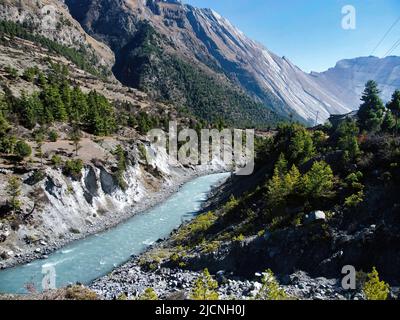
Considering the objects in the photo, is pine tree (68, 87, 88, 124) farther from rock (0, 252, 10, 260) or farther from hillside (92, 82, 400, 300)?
hillside (92, 82, 400, 300)

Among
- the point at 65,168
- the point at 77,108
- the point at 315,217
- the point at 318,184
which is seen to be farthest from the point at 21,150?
the point at 315,217

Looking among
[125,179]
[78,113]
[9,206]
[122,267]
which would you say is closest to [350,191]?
[122,267]

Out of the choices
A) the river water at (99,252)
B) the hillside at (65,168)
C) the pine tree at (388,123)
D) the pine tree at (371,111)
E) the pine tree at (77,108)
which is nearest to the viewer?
the river water at (99,252)

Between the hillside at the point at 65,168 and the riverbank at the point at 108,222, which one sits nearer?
the riverbank at the point at 108,222

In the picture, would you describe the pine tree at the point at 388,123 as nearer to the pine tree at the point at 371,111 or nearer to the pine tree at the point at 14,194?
the pine tree at the point at 371,111

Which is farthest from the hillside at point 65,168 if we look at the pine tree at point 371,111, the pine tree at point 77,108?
the pine tree at point 371,111

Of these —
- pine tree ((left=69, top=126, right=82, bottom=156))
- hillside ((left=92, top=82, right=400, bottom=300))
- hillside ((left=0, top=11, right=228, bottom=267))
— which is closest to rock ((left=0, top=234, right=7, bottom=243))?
hillside ((left=0, top=11, right=228, bottom=267))

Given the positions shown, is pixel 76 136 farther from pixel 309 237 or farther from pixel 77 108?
pixel 309 237
